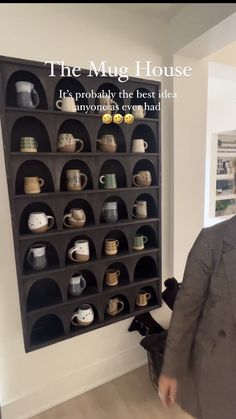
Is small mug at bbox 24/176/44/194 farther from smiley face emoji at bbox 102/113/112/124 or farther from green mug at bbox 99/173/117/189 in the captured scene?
smiley face emoji at bbox 102/113/112/124

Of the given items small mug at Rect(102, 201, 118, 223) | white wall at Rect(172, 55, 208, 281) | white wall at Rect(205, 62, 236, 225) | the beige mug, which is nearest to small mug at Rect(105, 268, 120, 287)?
small mug at Rect(102, 201, 118, 223)

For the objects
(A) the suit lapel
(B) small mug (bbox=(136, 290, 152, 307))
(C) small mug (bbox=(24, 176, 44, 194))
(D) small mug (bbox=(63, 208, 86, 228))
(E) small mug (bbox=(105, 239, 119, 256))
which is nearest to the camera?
(A) the suit lapel

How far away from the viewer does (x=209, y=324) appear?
0.78 m

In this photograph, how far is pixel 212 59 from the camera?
148 centimetres

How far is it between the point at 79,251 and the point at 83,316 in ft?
1.16

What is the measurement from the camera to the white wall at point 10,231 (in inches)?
43.3

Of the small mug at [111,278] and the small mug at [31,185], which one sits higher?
the small mug at [31,185]

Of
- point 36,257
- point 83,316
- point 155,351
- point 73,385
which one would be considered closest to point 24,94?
point 36,257

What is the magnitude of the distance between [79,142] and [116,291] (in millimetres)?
817

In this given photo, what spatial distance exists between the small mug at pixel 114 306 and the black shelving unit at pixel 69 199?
25mm

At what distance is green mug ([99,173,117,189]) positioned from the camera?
129 cm

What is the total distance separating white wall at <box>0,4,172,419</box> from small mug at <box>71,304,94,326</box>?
13 centimetres

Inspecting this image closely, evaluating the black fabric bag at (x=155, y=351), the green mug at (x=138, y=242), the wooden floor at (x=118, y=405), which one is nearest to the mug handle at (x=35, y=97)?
the green mug at (x=138, y=242)

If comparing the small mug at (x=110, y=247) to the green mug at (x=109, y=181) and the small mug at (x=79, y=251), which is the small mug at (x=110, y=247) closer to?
the small mug at (x=79, y=251)
